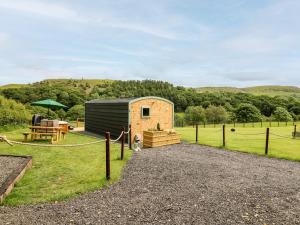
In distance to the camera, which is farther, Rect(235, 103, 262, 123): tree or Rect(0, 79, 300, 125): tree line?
Rect(235, 103, 262, 123): tree

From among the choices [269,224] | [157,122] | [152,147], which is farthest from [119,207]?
[157,122]

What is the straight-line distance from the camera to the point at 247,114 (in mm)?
56594

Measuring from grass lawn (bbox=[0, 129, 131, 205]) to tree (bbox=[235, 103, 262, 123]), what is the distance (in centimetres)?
4921

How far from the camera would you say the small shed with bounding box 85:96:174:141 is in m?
15.9

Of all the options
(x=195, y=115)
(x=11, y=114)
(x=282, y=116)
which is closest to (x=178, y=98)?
(x=195, y=115)

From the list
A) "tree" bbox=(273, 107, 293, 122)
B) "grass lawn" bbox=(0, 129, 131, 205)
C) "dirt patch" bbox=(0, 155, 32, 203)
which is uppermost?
"tree" bbox=(273, 107, 293, 122)

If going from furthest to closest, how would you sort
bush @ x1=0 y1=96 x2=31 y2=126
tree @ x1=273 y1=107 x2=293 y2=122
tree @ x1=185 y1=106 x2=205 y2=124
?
tree @ x1=185 y1=106 x2=205 y2=124 → tree @ x1=273 y1=107 x2=293 y2=122 → bush @ x1=0 y1=96 x2=31 y2=126

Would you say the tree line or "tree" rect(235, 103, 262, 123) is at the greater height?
the tree line

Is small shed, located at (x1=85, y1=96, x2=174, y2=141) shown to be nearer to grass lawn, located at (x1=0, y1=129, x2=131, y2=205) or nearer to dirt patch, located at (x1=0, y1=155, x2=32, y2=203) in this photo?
grass lawn, located at (x1=0, y1=129, x2=131, y2=205)

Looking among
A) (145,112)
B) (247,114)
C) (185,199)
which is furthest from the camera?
(247,114)

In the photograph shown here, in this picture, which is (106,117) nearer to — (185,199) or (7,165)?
(7,165)

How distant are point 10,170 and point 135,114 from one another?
895 centimetres

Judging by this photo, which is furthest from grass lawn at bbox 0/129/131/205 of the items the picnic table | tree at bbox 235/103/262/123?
tree at bbox 235/103/262/123

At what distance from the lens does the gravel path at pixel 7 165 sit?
7257 millimetres
